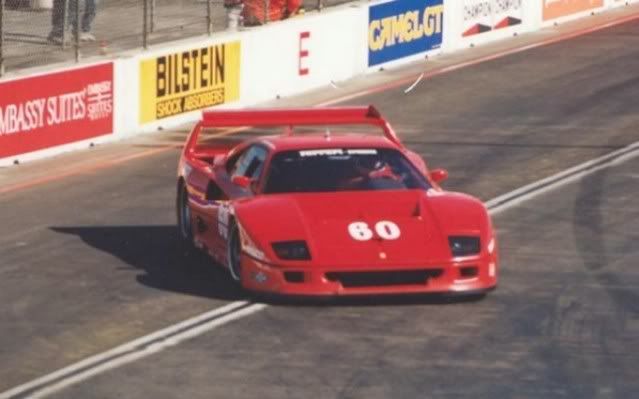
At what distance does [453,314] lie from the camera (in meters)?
14.9

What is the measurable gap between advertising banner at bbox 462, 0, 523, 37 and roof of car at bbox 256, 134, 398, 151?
61.4 ft

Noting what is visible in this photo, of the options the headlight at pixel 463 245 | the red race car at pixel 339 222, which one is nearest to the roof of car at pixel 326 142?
the red race car at pixel 339 222

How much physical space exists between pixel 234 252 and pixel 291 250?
1.06 m

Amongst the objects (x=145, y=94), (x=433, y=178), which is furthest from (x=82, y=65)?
(x=433, y=178)

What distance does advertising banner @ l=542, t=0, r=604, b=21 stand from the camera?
126ft

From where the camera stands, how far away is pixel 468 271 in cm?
1498

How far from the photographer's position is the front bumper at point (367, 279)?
48.4 feet

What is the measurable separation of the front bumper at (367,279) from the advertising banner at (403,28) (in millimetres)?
17554

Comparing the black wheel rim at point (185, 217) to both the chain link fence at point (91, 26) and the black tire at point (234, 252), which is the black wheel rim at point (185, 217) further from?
the chain link fence at point (91, 26)

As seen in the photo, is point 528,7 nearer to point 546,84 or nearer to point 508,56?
point 508,56

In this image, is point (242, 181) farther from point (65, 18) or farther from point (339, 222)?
point (65, 18)

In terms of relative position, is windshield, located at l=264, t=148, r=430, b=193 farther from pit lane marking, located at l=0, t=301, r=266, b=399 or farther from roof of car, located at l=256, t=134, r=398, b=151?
pit lane marking, located at l=0, t=301, r=266, b=399

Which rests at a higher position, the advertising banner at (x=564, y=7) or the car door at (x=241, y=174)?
the car door at (x=241, y=174)

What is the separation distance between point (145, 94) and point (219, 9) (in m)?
3.89
